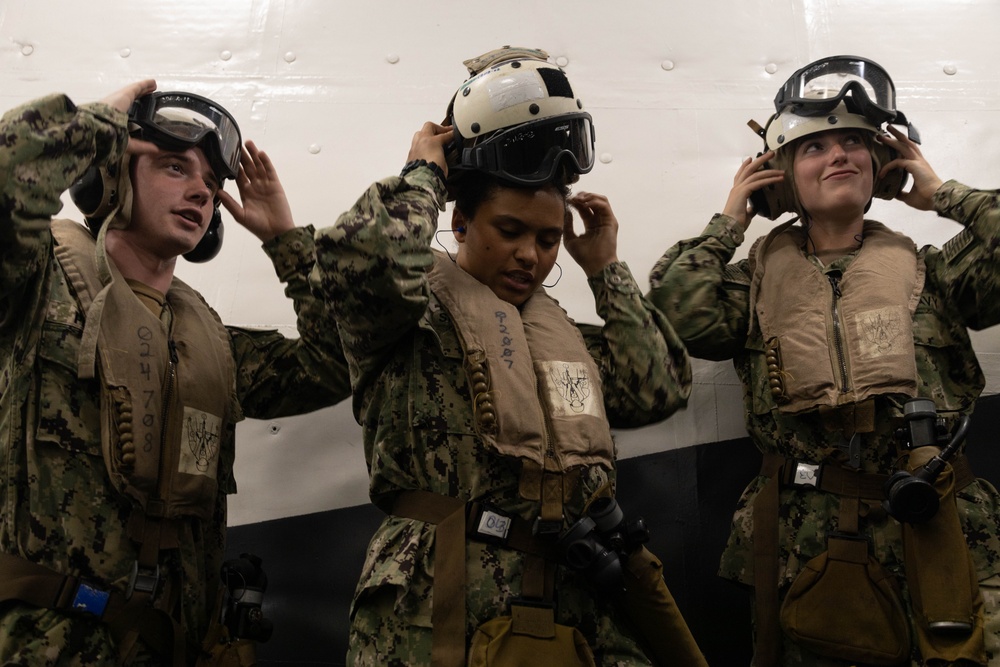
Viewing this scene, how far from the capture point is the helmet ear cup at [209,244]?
2.80 m

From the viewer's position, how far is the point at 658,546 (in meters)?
2.92

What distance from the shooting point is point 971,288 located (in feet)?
8.64

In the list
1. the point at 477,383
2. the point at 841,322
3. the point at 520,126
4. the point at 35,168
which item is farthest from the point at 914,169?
the point at 35,168

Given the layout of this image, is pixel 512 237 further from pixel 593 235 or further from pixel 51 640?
pixel 51 640

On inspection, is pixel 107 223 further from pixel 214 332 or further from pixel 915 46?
pixel 915 46

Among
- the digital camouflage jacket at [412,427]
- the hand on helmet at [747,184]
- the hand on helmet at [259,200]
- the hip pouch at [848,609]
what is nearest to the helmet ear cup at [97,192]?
the hand on helmet at [259,200]

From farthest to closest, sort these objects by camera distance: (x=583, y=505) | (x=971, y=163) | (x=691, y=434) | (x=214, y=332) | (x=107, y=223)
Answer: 1. (x=971, y=163)
2. (x=691, y=434)
3. (x=214, y=332)
4. (x=107, y=223)
5. (x=583, y=505)

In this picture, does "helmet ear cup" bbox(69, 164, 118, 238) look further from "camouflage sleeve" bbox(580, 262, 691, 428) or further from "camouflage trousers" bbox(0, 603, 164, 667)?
"camouflage sleeve" bbox(580, 262, 691, 428)

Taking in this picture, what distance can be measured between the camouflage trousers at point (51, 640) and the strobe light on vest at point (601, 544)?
3.12ft

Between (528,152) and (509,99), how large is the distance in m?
0.13

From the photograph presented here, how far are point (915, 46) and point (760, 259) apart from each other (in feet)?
3.95

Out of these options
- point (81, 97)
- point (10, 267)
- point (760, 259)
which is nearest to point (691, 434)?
point (760, 259)

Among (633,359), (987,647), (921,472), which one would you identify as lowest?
(987,647)

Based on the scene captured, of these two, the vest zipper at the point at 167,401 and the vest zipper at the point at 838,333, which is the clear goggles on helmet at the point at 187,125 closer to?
the vest zipper at the point at 167,401
